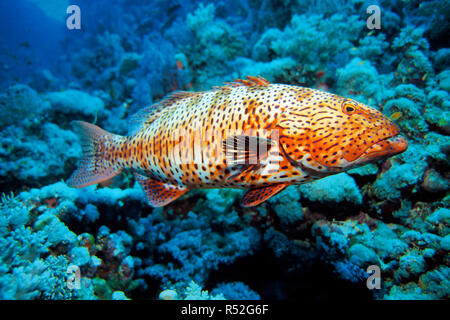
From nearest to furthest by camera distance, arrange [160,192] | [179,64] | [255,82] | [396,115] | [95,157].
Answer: [255,82] < [160,192] < [95,157] < [396,115] < [179,64]

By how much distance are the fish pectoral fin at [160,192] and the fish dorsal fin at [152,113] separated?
83 cm

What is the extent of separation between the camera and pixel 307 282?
3398 mm

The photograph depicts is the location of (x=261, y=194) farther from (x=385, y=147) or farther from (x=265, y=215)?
(x=265, y=215)

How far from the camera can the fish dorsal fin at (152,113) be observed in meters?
3.13

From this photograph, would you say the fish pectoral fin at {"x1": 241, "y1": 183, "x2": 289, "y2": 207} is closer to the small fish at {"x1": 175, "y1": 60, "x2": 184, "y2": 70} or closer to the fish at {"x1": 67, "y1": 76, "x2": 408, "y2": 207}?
the fish at {"x1": 67, "y1": 76, "x2": 408, "y2": 207}

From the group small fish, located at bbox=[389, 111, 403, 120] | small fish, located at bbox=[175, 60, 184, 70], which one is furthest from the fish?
small fish, located at bbox=[175, 60, 184, 70]

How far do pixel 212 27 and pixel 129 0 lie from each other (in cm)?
2584

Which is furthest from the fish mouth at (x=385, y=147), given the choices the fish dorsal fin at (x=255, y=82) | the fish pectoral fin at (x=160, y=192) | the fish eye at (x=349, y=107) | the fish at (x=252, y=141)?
the fish pectoral fin at (x=160, y=192)

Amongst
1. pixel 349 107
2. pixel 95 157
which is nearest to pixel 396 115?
pixel 349 107

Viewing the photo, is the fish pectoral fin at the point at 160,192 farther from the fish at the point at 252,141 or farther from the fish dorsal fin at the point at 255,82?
the fish dorsal fin at the point at 255,82

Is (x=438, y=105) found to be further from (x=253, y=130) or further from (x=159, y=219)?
(x=159, y=219)

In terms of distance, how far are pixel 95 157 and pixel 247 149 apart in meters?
2.60

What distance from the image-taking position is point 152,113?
3188mm
